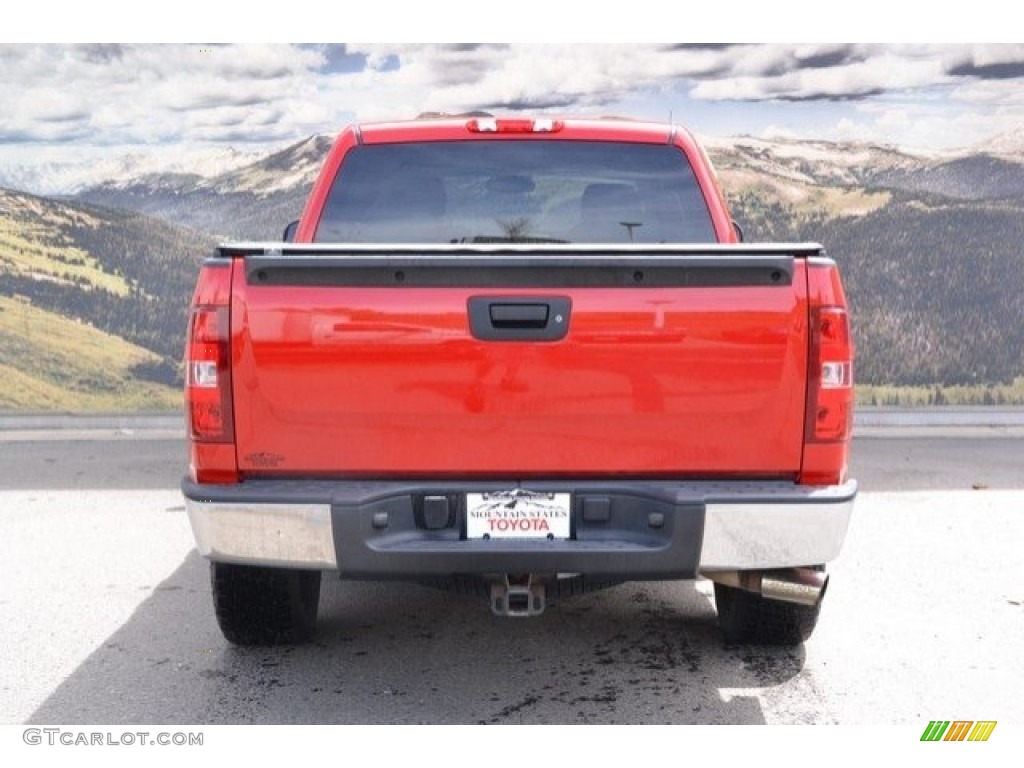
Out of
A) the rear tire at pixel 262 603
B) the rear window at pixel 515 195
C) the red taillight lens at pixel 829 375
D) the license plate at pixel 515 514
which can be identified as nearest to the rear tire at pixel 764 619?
the red taillight lens at pixel 829 375

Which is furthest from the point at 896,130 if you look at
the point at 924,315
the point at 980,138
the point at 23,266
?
the point at 23,266

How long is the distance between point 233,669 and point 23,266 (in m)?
7.85

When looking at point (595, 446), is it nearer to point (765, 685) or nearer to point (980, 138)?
point (765, 685)

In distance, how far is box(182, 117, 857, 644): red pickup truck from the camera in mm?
3529

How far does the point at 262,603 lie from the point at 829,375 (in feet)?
7.54

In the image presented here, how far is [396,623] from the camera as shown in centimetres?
505

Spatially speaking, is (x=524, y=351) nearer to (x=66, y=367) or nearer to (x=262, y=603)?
(x=262, y=603)

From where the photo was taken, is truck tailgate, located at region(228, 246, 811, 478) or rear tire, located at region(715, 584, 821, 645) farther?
rear tire, located at region(715, 584, 821, 645)

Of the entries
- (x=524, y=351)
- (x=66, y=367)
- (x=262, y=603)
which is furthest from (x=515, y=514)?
(x=66, y=367)

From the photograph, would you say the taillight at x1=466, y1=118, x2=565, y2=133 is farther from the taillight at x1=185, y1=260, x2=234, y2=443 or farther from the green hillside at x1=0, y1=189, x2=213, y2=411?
→ the green hillside at x1=0, y1=189, x2=213, y2=411

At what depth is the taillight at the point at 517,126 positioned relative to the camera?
4824 mm
